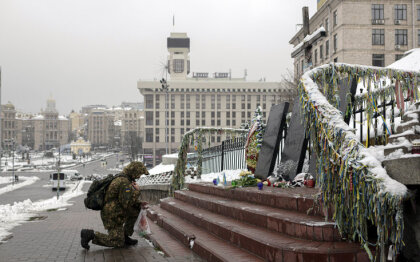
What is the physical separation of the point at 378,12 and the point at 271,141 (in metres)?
42.7

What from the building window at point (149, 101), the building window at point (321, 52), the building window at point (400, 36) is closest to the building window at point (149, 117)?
the building window at point (149, 101)

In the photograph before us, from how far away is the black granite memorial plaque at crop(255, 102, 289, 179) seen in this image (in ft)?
29.9

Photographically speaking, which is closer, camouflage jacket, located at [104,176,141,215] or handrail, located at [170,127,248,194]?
camouflage jacket, located at [104,176,141,215]

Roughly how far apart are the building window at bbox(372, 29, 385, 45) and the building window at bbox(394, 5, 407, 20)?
2.53 metres

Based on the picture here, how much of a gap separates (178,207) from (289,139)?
2.99m

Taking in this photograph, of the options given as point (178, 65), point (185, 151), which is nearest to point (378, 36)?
point (185, 151)

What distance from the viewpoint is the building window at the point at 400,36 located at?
148 feet

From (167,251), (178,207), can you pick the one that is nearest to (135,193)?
(167,251)

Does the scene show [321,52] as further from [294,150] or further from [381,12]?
[294,150]

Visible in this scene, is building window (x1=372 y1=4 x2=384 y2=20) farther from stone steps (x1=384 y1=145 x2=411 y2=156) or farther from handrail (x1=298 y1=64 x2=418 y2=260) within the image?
stone steps (x1=384 y1=145 x2=411 y2=156)

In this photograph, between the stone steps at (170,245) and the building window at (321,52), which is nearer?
the stone steps at (170,245)

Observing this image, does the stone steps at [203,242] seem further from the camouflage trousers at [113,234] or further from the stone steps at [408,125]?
the stone steps at [408,125]

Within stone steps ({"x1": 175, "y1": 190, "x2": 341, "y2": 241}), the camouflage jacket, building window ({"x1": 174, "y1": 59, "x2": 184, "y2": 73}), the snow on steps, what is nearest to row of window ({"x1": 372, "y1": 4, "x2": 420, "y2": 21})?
the snow on steps

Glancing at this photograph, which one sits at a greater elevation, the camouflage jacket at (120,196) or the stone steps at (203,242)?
the camouflage jacket at (120,196)
